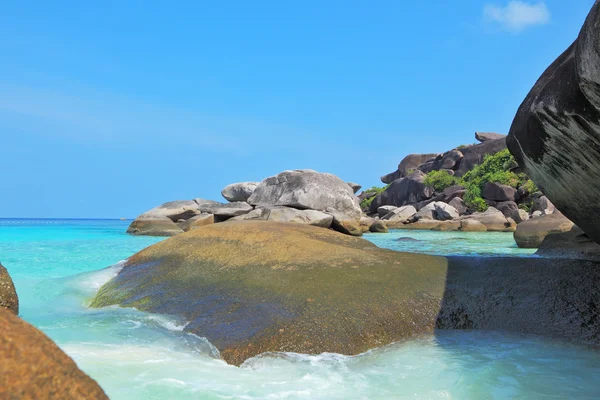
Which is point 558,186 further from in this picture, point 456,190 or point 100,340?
point 456,190

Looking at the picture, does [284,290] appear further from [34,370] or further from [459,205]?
[459,205]

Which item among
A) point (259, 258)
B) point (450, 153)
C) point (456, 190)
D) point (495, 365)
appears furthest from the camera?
point (450, 153)

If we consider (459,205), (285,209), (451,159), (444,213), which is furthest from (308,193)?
(451,159)

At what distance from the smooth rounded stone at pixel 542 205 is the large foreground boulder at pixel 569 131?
25403mm

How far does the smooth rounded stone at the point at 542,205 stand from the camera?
27484 mm

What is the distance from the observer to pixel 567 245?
393 inches

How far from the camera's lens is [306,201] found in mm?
19297

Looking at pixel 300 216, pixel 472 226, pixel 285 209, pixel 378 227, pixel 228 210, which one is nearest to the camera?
pixel 300 216

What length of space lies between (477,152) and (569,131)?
44141mm

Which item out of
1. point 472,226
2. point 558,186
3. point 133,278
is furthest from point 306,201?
point 558,186

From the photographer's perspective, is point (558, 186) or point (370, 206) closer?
point (558, 186)

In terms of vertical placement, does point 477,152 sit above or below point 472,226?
above

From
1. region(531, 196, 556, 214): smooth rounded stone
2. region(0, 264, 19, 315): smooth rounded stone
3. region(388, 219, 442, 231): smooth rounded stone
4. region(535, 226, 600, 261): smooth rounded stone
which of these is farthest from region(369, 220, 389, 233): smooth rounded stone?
region(0, 264, 19, 315): smooth rounded stone

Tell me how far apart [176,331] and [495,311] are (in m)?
2.88
